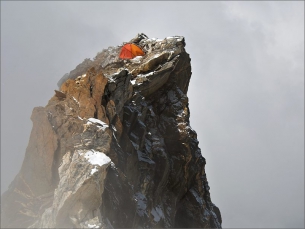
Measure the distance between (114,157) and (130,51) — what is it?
18.4 metres

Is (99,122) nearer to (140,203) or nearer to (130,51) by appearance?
(140,203)

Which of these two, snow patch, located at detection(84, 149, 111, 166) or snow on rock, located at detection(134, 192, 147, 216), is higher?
snow patch, located at detection(84, 149, 111, 166)

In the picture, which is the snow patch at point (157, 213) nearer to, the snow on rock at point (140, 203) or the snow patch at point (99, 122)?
the snow on rock at point (140, 203)

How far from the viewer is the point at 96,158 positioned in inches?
879

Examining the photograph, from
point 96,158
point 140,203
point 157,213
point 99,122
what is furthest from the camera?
point 157,213

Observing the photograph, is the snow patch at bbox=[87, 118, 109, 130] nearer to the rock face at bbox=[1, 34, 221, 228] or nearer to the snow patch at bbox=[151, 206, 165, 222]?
the rock face at bbox=[1, 34, 221, 228]

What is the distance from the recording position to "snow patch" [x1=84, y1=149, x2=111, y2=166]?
21.8 metres

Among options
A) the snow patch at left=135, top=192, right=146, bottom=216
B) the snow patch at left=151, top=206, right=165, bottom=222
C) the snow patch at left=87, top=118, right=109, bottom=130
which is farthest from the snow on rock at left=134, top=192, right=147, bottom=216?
the snow patch at left=87, top=118, right=109, bottom=130

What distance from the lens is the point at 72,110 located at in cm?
2647

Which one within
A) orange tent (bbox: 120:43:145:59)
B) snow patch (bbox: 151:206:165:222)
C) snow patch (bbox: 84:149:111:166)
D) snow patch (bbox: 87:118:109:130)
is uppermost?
orange tent (bbox: 120:43:145:59)

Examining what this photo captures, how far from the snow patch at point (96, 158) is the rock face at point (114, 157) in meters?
0.10

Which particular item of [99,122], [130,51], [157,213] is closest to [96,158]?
[99,122]

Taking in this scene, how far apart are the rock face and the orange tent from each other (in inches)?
46.0

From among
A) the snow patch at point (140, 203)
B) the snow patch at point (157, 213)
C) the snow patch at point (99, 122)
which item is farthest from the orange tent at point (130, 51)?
the snow patch at point (140, 203)
